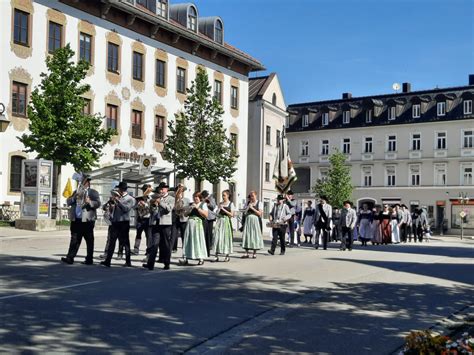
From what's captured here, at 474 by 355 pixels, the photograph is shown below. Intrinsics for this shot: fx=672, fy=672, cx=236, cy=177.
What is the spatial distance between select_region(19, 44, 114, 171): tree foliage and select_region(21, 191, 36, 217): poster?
3.86 m

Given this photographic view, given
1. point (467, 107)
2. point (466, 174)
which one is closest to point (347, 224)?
point (466, 174)

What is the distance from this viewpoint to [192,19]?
45.0 m

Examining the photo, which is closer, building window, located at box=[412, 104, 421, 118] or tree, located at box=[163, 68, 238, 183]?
tree, located at box=[163, 68, 238, 183]

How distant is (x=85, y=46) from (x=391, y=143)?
40206 mm

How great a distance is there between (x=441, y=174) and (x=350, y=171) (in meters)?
9.83

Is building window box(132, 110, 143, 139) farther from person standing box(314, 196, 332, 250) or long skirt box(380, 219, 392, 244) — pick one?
person standing box(314, 196, 332, 250)

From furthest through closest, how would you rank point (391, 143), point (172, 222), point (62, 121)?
point (391, 143), point (62, 121), point (172, 222)

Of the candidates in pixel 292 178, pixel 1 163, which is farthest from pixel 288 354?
pixel 1 163

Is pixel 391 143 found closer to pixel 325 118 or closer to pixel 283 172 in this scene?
pixel 325 118

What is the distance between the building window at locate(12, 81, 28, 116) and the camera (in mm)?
31672

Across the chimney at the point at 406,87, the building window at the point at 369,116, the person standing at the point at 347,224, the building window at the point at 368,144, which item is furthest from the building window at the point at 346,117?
the person standing at the point at 347,224

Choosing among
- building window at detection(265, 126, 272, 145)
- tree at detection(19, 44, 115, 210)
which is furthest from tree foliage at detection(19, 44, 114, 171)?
building window at detection(265, 126, 272, 145)

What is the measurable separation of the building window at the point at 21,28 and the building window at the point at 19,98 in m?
2.02

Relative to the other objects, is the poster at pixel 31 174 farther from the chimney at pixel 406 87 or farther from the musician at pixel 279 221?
the chimney at pixel 406 87
